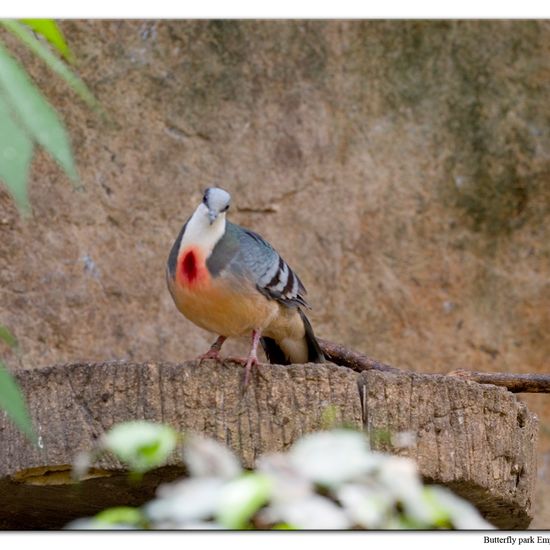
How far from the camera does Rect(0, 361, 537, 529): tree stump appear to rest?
2789 mm

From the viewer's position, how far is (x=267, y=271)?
10.4 feet

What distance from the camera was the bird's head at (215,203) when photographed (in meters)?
3.08

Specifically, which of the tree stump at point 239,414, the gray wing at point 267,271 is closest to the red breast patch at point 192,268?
the gray wing at point 267,271

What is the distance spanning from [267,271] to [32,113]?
7.08ft

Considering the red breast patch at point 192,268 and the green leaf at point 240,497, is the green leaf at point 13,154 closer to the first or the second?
the green leaf at point 240,497

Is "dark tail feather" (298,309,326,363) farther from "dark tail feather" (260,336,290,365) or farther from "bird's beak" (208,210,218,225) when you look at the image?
"bird's beak" (208,210,218,225)

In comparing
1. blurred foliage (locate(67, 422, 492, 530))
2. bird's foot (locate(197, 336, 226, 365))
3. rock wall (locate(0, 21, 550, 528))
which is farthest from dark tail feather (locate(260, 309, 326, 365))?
blurred foliage (locate(67, 422, 492, 530))

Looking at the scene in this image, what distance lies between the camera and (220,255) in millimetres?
3117

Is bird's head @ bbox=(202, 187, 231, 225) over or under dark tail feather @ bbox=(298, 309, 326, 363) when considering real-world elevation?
over

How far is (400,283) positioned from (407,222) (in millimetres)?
251

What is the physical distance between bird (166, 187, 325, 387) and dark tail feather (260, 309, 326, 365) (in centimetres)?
19

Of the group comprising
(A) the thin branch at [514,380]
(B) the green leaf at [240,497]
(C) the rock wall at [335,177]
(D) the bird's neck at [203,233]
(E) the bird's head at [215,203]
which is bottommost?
(B) the green leaf at [240,497]

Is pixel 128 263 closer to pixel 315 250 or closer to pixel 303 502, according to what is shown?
pixel 315 250

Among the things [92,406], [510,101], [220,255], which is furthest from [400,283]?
[92,406]
